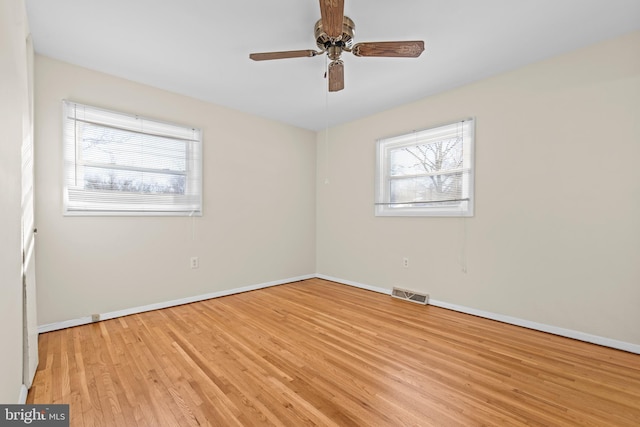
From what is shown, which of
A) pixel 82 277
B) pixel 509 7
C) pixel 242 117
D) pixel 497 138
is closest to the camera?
pixel 509 7

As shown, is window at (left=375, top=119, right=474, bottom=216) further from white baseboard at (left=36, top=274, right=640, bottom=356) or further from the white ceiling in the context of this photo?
white baseboard at (left=36, top=274, right=640, bottom=356)

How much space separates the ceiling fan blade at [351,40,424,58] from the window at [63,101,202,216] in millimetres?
2317

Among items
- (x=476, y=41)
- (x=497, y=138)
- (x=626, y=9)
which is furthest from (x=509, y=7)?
(x=497, y=138)

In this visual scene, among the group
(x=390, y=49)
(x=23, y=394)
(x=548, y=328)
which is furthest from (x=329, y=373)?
(x=390, y=49)

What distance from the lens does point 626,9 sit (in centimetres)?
191

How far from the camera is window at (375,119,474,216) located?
310 centimetres

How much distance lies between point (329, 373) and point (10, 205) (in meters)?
1.90

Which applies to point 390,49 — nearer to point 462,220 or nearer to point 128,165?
point 462,220

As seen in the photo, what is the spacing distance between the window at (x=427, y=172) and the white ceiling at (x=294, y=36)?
0.59 m

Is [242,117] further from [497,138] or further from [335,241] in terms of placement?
[497,138]

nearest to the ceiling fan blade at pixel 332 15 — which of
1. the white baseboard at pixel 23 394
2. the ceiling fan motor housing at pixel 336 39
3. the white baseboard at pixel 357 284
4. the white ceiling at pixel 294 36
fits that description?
the ceiling fan motor housing at pixel 336 39

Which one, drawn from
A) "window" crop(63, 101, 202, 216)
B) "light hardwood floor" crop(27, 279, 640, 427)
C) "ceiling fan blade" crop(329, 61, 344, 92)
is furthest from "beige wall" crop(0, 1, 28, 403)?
"ceiling fan blade" crop(329, 61, 344, 92)

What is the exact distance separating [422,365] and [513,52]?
270 centimetres

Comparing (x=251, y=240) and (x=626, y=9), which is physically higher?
(x=626, y=9)
